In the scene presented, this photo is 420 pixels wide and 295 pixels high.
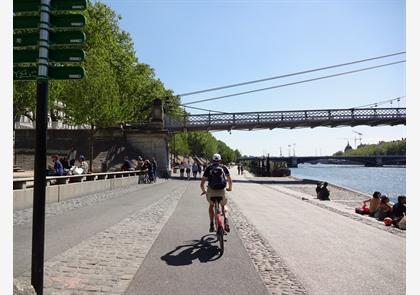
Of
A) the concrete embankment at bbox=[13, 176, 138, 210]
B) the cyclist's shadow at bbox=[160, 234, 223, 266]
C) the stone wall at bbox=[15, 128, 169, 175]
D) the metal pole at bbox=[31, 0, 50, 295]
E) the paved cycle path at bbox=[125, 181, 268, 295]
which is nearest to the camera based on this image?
the metal pole at bbox=[31, 0, 50, 295]

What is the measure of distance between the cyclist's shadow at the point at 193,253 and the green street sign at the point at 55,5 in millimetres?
3908

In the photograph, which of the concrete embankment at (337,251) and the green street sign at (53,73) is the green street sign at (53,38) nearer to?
the green street sign at (53,73)

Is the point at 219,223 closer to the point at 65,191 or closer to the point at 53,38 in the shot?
the point at 53,38

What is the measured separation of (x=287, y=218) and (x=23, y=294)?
1027 cm

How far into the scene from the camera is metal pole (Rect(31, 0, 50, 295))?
4.22 meters

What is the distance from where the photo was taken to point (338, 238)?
31.6ft

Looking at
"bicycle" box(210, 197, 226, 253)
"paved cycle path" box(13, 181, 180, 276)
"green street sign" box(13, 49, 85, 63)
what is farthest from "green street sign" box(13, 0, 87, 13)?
"bicycle" box(210, 197, 226, 253)

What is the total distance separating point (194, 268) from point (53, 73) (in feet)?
11.3

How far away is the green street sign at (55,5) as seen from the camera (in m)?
4.42

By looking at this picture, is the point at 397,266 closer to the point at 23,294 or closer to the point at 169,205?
the point at 23,294

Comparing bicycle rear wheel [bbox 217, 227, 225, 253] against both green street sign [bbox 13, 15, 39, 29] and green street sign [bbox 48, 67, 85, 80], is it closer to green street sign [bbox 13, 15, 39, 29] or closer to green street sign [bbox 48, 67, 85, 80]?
green street sign [bbox 48, 67, 85, 80]

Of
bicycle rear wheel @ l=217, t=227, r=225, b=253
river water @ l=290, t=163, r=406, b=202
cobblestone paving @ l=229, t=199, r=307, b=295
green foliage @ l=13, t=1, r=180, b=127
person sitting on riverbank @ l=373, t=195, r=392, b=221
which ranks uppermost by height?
green foliage @ l=13, t=1, r=180, b=127

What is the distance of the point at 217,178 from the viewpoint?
8375 mm

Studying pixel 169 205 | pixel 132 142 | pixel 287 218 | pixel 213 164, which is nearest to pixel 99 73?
pixel 132 142
